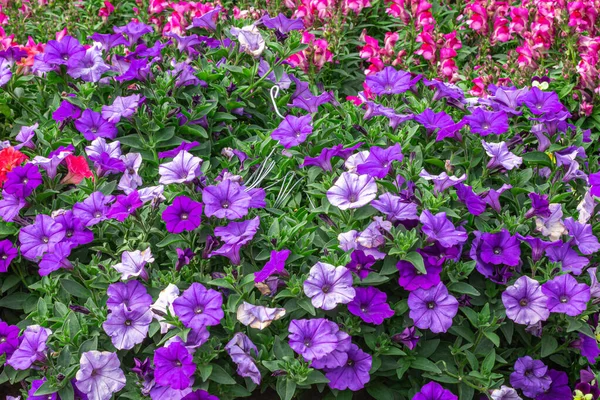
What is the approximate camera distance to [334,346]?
2262mm

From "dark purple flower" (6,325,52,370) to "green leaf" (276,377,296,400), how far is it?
760 millimetres

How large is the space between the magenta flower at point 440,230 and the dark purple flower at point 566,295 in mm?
326

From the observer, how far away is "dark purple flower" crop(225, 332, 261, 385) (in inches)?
89.7

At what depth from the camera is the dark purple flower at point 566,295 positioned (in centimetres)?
236

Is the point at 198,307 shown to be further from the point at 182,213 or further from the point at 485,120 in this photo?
the point at 485,120

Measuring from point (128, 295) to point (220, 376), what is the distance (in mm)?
413

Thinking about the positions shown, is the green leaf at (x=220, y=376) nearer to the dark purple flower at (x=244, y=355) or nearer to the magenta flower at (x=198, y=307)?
the dark purple flower at (x=244, y=355)

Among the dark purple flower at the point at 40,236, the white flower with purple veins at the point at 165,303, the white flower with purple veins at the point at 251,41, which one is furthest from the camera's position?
the white flower with purple veins at the point at 251,41

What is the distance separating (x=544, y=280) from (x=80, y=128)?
194 cm

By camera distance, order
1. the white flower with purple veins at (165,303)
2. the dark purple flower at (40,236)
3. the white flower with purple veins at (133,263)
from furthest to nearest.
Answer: the dark purple flower at (40,236) < the white flower with purple veins at (133,263) < the white flower with purple veins at (165,303)

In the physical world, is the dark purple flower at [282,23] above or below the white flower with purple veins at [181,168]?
above

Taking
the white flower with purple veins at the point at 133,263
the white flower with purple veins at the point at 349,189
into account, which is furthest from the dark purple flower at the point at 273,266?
the white flower with purple veins at the point at 133,263

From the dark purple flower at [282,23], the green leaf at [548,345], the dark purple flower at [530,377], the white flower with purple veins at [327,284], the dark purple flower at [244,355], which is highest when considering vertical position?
the dark purple flower at [282,23]

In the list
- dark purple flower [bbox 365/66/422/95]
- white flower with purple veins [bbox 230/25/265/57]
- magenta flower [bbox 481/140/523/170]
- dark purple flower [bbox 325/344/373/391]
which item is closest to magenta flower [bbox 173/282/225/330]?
dark purple flower [bbox 325/344/373/391]
